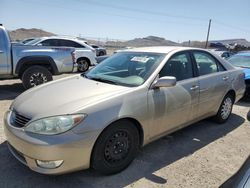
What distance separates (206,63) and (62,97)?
2817 mm

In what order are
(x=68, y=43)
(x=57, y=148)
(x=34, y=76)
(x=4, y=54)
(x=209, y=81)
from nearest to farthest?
(x=57, y=148) → (x=209, y=81) → (x=4, y=54) → (x=34, y=76) → (x=68, y=43)

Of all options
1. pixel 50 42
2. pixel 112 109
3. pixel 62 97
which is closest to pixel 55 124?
pixel 62 97

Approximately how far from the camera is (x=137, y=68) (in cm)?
401

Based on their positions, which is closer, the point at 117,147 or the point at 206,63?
the point at 117,147

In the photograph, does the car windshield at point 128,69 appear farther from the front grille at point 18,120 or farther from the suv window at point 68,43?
the suv window at point 68,43

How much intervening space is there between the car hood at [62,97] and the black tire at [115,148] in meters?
0.41

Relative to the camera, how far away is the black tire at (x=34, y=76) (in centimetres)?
759

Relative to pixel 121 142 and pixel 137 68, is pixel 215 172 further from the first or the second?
pixel 137 68

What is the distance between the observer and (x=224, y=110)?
540 centimetres

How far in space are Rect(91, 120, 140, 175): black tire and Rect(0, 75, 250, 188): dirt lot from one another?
0.45 feet

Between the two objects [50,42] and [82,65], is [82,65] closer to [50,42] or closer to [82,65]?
[82,65]

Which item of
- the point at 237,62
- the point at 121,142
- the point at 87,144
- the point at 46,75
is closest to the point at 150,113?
the point at 121,142

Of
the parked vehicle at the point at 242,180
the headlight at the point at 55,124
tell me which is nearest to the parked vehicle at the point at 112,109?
the headlight at the point at 55,124

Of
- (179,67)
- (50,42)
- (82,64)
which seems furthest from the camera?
(82,64)
